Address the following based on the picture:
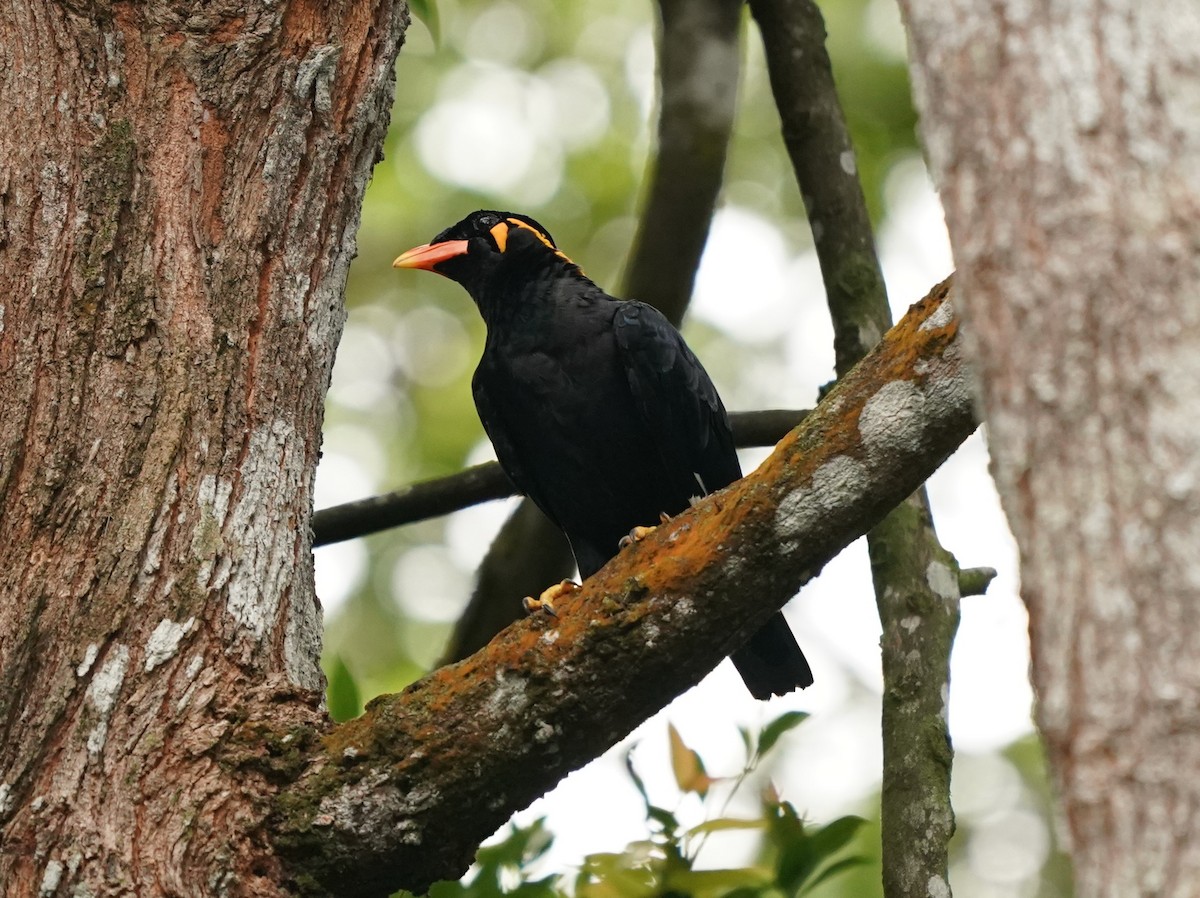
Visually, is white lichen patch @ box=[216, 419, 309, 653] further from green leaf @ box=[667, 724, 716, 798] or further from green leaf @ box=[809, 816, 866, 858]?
green leaf @ box=[809, 816, 866, 858]

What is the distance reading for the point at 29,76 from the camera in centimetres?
353

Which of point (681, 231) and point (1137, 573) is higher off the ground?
point (681, 231)

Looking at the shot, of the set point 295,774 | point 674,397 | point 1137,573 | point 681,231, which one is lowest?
point 1137,573

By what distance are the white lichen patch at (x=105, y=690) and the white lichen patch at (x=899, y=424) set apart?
161 cm

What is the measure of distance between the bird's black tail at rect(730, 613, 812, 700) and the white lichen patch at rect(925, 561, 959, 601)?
0.69 meters

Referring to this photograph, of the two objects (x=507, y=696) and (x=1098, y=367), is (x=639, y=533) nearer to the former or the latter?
(x=507, y=696)

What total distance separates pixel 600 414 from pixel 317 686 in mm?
1776

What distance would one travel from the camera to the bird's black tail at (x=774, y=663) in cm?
454

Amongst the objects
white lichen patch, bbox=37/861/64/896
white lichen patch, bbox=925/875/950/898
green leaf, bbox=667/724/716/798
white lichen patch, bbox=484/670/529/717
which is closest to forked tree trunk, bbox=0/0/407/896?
white lichen patch, bbox=37/861/64/896

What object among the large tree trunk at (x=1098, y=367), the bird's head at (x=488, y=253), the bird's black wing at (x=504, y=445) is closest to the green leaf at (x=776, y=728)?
the bird's black wing at (x=504, y=445)

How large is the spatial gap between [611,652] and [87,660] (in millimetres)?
1112

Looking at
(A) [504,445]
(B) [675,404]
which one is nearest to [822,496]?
(B) [675,404]

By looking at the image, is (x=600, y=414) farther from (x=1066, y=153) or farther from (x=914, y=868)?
(x=1066, y=153)

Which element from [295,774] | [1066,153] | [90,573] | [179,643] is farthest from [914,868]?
[1066,153]
